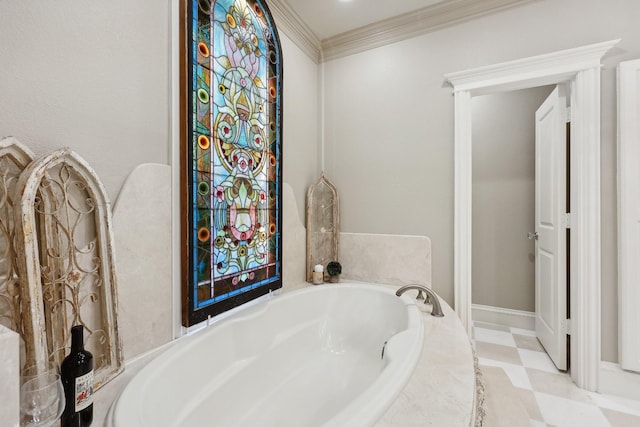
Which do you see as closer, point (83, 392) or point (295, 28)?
point (83, 392)

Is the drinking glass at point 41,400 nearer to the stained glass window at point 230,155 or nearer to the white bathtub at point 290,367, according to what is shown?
the white bathtub at point 290,367

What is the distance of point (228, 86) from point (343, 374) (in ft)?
5.72

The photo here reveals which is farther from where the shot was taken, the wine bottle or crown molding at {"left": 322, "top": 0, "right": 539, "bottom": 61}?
crown molding at {"left": 322, "top": 0, "right": 539, "bottom": 61}

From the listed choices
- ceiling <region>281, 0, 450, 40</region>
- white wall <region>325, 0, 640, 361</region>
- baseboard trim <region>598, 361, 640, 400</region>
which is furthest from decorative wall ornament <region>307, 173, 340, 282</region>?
baseboard trim <region>598, 361, 640, 400</region>

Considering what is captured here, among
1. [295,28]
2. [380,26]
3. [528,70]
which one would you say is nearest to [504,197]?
[528,70]

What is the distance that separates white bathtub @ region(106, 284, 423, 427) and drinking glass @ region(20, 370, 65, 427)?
0.47 ft

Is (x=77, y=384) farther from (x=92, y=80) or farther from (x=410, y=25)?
(x=410, y=25)

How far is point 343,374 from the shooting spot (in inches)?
65.4

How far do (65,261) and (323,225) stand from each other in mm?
1701

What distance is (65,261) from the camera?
88cm

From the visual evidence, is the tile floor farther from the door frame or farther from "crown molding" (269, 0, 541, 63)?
"crown molding" (269, 0, 541, 63)

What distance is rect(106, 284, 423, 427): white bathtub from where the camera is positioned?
0.89 meters

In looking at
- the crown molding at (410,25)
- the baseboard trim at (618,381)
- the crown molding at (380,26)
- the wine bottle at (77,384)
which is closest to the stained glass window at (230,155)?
the crown molding at (380,26)

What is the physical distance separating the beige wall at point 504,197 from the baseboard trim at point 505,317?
0.04 m
